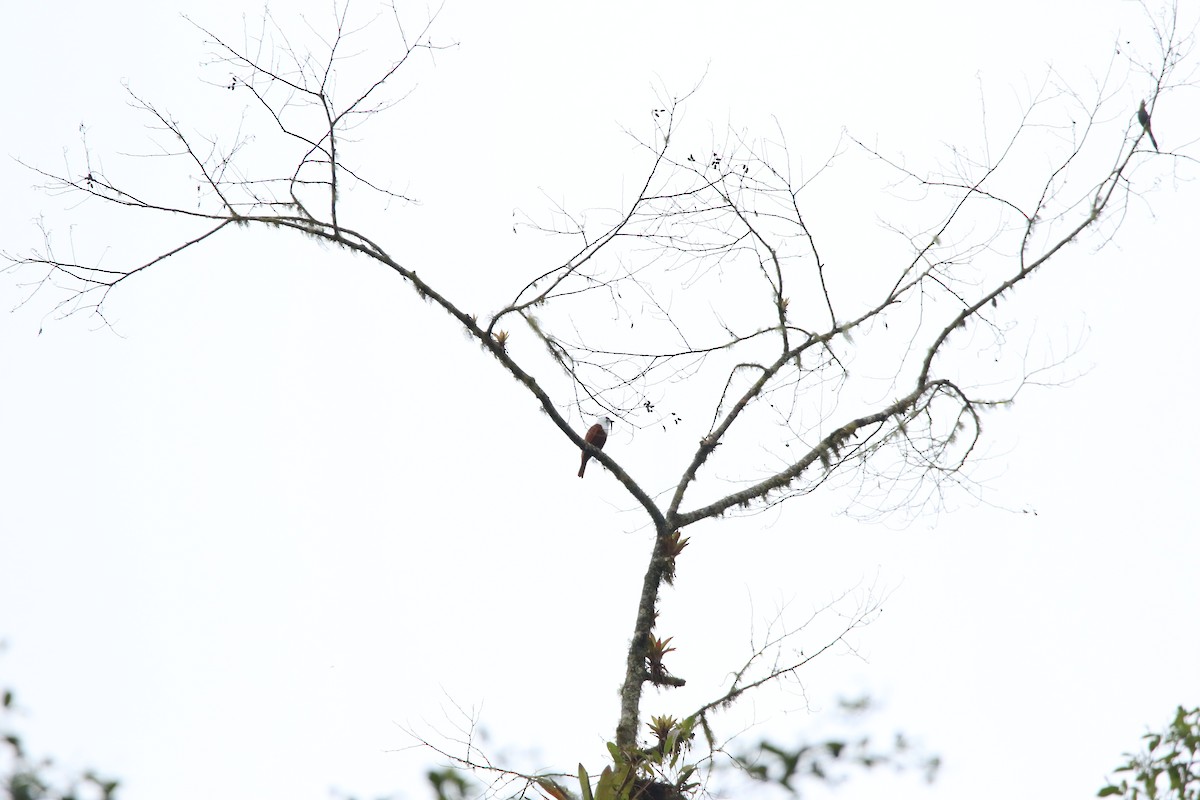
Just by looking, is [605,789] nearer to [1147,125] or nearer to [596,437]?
[596,437]

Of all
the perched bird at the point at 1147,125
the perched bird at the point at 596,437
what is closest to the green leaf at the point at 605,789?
the perched bird at the point at 596,437

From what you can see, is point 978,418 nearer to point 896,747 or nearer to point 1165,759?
point 1165,759

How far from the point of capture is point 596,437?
Result: 5.81 metres

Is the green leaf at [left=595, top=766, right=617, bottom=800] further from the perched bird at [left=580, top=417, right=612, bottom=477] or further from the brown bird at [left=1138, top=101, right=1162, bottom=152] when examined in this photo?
the brown bird at [left=1138, top=101, right=1162, bottom=152]

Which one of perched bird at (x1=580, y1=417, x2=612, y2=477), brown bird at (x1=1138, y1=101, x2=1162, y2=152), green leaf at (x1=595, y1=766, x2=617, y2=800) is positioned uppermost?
brown bird at (x1=1138, y1=101, x2=1162, y2=152)

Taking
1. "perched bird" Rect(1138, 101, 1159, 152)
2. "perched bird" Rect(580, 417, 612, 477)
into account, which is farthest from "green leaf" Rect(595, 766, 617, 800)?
"perched bird" Rect(1138, 101, 1159, 152)

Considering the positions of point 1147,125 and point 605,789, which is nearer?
point 605,789

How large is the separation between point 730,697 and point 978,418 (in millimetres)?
2078

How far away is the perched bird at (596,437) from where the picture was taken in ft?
18.4

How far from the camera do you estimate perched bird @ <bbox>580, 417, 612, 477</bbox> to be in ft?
18.4

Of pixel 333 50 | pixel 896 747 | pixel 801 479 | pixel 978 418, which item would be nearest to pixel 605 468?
pixel 801 479

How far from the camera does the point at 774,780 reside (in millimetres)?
1751

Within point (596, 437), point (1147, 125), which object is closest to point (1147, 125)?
point (1147, 125)

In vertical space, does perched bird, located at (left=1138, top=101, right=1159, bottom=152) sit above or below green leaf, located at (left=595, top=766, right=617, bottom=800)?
above
